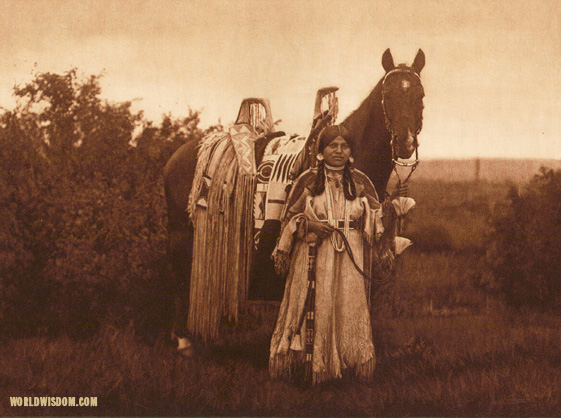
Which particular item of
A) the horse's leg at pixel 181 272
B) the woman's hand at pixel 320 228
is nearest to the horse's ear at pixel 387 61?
the woman's hand at pixel 320 228

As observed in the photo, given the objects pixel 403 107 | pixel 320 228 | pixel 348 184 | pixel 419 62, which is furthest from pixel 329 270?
pixel 419 62

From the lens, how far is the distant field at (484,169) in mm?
4406

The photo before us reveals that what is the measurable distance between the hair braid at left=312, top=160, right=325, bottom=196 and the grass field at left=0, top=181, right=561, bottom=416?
79 centimetres

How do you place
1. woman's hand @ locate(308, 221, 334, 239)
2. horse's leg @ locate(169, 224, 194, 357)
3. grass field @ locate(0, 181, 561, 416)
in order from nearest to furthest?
woman's hand @ locate(308, 221, 334, 239), grass field @ locate(0, 181, 561, 416), horse's leg @ locate(169, 224, 194, 357)

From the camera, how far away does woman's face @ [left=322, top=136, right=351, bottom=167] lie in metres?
3.63

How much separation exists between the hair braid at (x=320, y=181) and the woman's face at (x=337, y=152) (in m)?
0.05

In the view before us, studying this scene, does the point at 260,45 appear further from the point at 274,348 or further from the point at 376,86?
the point at 274,348

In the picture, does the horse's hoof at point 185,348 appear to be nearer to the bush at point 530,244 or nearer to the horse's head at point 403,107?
the horse's head at point 403,107

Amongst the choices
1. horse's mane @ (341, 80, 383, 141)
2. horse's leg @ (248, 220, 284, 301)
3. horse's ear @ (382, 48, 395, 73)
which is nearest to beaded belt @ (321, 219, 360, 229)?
horse's leg @ (248, 220, 284, 301)

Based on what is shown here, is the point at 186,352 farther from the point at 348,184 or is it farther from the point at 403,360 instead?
the point at 348,184

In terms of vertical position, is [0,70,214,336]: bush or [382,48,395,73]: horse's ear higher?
[382,48,395,73]: horse's ear

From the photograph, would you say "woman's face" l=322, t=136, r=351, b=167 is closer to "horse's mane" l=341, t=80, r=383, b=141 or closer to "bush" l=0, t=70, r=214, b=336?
"horse's mane" l=341, t=80, r=383, b=141

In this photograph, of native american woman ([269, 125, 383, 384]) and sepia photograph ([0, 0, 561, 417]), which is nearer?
native american woman ([269, 125, 383, 384])

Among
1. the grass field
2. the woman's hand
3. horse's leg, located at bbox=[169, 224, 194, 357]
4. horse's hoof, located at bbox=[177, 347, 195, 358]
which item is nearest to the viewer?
the woman's hand
